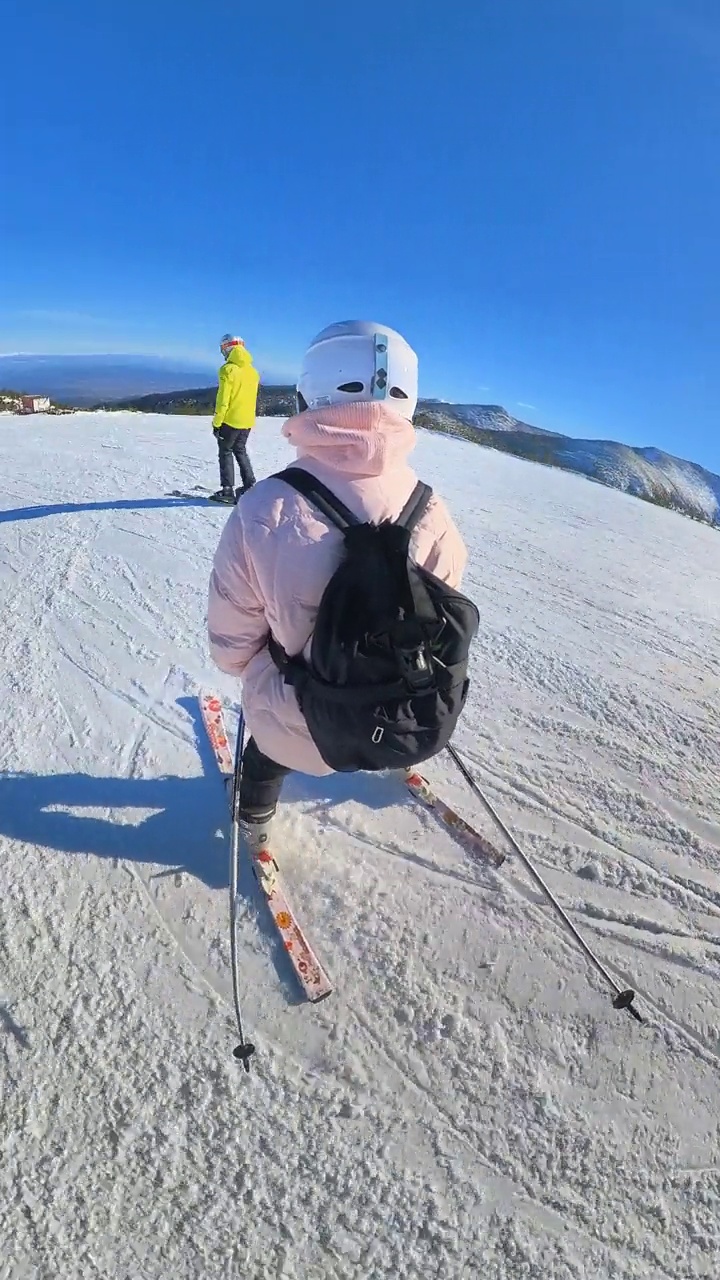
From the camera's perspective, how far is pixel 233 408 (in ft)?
25.3

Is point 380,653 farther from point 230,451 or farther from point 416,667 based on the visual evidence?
point 230,451

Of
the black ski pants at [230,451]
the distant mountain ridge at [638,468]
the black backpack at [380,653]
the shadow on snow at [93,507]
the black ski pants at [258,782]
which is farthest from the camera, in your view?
the distant mountain ridge at [638,468]

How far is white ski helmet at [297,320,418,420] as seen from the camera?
198 centimetres

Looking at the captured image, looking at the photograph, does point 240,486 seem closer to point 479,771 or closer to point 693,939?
point 479,771

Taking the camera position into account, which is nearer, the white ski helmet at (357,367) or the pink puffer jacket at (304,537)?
the pink puffer jacket at (304,537)

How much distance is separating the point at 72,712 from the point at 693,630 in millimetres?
4978

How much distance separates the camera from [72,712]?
144 inches

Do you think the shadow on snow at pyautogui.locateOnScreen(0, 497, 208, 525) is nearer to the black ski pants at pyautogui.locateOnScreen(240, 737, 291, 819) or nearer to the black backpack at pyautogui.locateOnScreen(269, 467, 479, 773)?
the black ski pants at pyautogui.locateOnScreen(240, 737, 291, 819)

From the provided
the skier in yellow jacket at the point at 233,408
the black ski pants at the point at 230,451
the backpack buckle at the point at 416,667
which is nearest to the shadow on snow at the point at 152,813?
the backpack buckle at the point at 416,667

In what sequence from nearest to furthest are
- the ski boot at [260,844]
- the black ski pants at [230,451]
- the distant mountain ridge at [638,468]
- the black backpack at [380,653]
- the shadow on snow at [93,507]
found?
the black backpack at [380,653], the ski boot at [260,844], the shadow on snow at [93,507], the black ski pants at [230,451], the distant mountain ridge at [638,468]

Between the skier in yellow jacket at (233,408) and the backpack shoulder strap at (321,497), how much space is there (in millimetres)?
5850

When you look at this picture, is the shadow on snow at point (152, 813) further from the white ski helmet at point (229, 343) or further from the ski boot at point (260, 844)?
the white ski helmet at point (229, 343)

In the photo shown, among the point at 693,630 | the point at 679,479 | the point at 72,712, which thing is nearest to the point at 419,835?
the point at 72,712

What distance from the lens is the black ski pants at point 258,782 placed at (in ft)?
8.29
